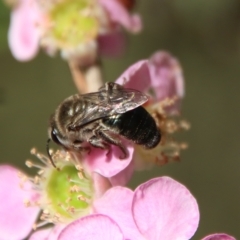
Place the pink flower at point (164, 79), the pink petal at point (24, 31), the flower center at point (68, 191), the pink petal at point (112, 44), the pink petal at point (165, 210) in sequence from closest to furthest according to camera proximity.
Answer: the pink petal at point (165, 210) → the flower center at point (68, 191) → the pink flower at point (164, 79) → the pink petal at point (24, 31) → the pink petal at point (112, 44)

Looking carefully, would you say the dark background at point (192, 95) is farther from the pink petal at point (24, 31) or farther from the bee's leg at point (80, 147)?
the bee's leg at point (80, 147)

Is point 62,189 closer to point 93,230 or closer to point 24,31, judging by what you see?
point 93,230

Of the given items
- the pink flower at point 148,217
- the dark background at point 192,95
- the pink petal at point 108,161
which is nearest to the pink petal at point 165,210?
the pink flower at point 148,217

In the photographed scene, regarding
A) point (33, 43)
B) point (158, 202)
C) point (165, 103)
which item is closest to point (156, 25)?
point (33, 43)

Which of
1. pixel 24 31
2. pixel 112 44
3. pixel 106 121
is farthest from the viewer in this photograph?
pixel 112 44

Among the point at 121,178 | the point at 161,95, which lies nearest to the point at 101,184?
the point at 121,178

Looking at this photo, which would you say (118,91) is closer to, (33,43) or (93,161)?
(93,161)
